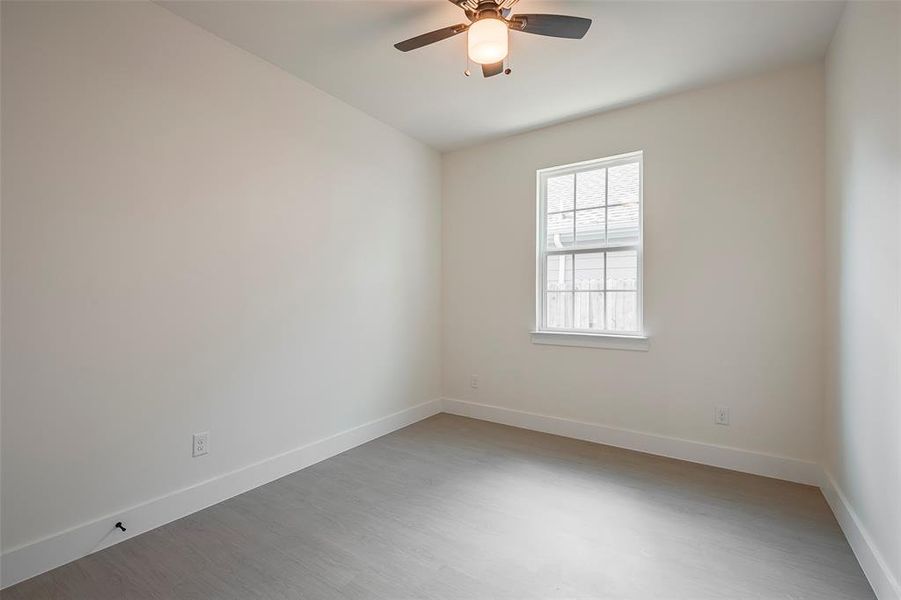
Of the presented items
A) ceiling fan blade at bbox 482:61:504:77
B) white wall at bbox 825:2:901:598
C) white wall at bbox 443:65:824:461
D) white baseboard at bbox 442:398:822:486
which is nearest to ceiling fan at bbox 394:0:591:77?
ceiling fan blade at bbox 482:61:504:77

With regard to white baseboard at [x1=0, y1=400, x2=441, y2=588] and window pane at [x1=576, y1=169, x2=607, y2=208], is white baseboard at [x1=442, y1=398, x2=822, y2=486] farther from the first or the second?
window pane at [x1=576, y1=169, x2=607, y2=208]

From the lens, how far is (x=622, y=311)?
333cm

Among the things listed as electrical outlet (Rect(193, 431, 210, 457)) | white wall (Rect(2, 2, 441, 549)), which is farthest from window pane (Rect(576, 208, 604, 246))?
electrical outlet (Rect(193, 431, 210, 457))

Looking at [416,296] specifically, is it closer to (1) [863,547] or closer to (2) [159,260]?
(2) [159,260]

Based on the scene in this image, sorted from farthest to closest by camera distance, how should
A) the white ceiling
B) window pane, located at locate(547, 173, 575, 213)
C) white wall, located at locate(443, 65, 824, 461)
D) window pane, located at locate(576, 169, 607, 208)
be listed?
window pane, located at locate(547, 173, 575, 213) → window pane, located at locate(576, 169, 607, 208) → white wall, located at locate(443, 65, 824, 461) → the white ceiling

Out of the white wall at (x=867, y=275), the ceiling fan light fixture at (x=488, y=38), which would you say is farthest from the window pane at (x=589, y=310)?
the ceiling fan light fixture at (x=488, y=38)

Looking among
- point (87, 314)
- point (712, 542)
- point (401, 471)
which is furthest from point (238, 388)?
point (712, 542)

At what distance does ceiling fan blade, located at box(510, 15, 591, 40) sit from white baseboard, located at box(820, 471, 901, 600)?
2.46 metres

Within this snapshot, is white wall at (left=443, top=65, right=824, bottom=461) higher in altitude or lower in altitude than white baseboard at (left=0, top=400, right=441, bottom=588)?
higher

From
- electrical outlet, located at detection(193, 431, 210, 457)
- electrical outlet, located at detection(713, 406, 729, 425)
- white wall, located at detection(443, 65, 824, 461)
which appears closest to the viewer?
electrical outlet, located at detection(193, 431, 210, 457)

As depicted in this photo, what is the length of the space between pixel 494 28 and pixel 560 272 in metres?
2.17

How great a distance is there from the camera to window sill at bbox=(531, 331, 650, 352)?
125 inches

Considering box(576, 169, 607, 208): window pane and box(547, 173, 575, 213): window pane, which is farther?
box(547, 173, 575, 213): window pane

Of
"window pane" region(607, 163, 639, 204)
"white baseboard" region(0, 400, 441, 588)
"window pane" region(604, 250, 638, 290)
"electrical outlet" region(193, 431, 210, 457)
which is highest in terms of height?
"window pane" region(607, 163, 639, 204)
